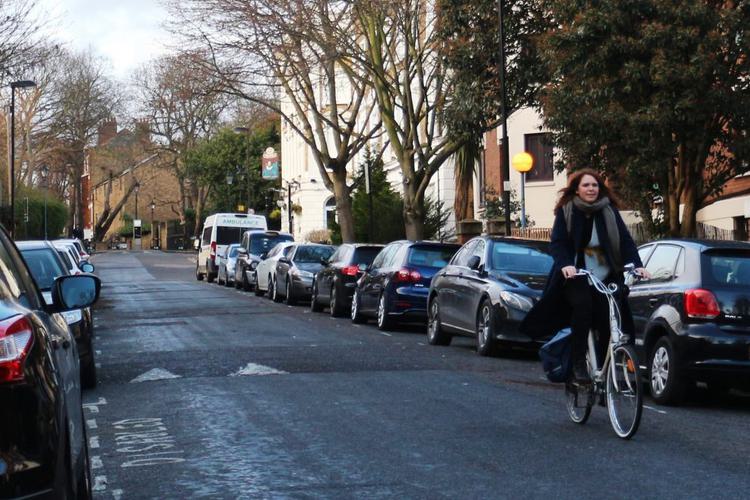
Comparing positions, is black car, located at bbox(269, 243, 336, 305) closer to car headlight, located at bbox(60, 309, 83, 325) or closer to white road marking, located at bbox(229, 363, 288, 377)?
white road marking, located at bbox(229, 363, 288, 377)

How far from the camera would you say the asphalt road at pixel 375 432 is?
25.7 feet

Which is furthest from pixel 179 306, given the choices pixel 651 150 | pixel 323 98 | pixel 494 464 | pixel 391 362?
pixel 323 98

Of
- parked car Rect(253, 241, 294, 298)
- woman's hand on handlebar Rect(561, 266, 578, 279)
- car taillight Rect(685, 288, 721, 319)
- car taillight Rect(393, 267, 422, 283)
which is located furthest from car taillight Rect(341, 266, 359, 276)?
woman's hand on handlebar Rect(561, 266, 578, 279)

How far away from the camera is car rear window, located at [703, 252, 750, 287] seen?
1155 centimetres

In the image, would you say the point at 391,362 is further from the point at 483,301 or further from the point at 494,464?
the point at 494,464

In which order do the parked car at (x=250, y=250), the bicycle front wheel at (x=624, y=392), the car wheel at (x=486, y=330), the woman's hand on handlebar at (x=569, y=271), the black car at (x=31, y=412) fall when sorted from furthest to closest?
the parked car at (x=250, y=250) < the car wheel at (x=486, y=330) < the woman's hand on handlebar at (x=569, y=271) < the bicycle front wheel at (x=624, y=392) < the black car at (x=31, y=412)

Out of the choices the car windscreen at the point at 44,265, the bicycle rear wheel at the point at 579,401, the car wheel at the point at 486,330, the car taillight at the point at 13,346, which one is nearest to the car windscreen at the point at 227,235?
the car wheel at the point at 486,330

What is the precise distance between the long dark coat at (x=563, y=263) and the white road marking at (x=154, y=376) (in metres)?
5.34

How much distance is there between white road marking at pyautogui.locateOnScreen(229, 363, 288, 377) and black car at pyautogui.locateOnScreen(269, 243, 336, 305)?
14691 mm

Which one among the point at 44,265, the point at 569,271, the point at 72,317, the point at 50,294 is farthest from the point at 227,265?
the point at 569,271

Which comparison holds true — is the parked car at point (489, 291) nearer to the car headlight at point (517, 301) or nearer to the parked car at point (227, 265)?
the car headlight at point (517, 301)

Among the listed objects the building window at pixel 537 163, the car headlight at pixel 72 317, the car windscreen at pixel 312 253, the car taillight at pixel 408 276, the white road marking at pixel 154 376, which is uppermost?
the building window at pixel 537 163

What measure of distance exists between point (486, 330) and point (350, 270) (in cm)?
908

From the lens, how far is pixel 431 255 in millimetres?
21797
